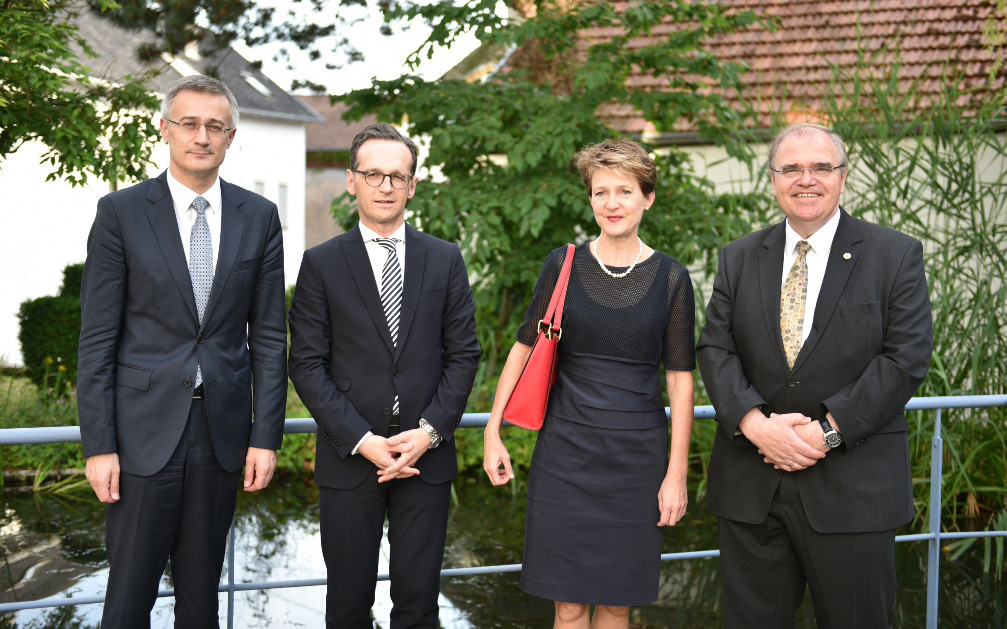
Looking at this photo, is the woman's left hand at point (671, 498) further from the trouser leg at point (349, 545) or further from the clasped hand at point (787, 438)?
the trouser leg at point (349, 545)

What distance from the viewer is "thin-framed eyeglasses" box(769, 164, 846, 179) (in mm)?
3045

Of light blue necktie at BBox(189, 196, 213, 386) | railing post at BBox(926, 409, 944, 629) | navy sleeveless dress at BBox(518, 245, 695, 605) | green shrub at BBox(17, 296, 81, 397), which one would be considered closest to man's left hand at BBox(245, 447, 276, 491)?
light blue necktie at BBox(189, 196, 213, 386)

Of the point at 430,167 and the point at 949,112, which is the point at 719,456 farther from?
the point at 430,167

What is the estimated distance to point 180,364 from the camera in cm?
294

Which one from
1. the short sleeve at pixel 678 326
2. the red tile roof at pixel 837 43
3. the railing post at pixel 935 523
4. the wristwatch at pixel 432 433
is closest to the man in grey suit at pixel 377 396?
the wristwatch at pixel 432 433

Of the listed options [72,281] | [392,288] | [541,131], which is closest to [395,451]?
[392,288]

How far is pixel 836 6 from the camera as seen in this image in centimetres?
1261

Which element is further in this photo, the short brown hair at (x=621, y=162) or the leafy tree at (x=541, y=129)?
the leafy tree at (x=541, y=129)

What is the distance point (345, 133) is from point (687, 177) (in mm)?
34626

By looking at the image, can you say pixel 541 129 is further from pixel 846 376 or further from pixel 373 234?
pixel 846 376

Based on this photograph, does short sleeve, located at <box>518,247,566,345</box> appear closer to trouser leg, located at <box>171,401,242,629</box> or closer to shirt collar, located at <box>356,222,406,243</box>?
shirt collar, located at <box>356,222,406,243</box>

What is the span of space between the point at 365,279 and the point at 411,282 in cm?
14

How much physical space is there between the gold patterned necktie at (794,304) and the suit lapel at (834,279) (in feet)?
0.15

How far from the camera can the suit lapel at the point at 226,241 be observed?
9.78 ft
